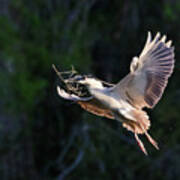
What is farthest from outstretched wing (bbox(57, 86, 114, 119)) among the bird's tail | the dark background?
the dark background

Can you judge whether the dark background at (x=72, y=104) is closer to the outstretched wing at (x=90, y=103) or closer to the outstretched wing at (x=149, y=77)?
the outstretched wing at (x=90, y=103)

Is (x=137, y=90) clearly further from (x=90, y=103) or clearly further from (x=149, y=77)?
(x=90, y=103)

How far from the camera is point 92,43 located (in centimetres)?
1259

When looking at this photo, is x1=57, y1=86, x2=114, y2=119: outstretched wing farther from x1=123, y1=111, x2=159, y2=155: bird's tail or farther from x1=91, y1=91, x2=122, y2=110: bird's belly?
x1=123, y1=111, x2=159, y2=155: bird's tail

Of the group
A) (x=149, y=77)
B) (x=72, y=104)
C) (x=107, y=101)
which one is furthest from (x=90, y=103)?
(x=72, y=104)

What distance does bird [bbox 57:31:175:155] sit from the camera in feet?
16.8

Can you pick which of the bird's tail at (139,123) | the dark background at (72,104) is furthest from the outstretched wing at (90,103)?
the dark background at (72,104)

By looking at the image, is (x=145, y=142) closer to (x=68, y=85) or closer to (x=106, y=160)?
(x=106, y=160)

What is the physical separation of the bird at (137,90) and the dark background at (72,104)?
527 cm

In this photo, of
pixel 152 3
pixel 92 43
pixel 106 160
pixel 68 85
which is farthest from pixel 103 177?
pixel 68 85

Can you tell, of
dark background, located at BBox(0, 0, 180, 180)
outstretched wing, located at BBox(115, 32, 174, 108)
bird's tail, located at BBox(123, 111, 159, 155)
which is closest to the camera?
bird's tail, located at BBox(123, 111, 159, 155)

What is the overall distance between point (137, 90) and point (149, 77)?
0.15 metres

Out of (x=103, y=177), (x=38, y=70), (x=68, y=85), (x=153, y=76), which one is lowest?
(x=103, y=177)

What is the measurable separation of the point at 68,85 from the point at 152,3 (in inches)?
303
